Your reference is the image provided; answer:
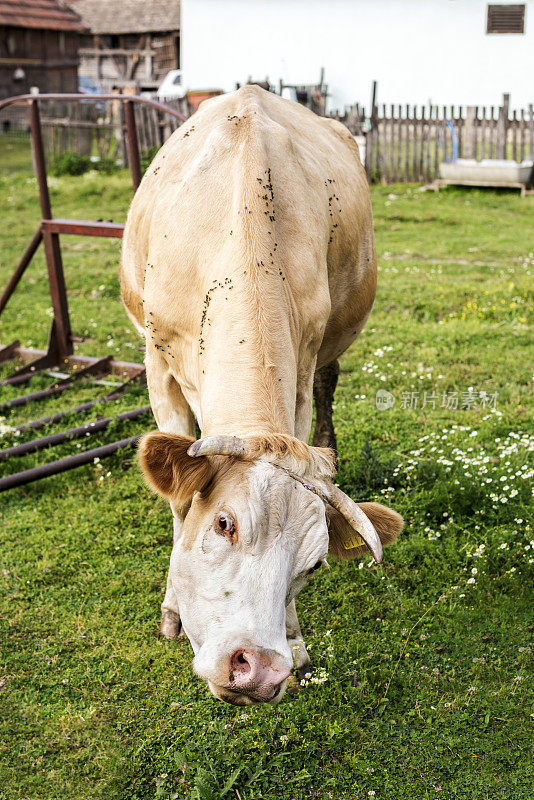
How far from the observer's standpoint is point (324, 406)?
5.75 m

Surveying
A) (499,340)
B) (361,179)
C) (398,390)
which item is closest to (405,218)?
(499,340)

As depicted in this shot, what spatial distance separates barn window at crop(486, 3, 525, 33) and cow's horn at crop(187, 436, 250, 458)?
2367 cm

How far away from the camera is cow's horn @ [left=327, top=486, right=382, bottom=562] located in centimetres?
273

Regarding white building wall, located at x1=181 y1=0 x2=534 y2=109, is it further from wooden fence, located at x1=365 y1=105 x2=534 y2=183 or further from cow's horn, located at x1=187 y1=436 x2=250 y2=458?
cow's horn, located at x1=187 y1=436 x2=250 y2=458

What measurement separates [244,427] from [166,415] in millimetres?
1363

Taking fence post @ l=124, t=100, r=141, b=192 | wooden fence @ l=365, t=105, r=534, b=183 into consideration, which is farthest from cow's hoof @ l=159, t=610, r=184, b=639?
wooden fence @ l=365, t=105, r=534, b=183

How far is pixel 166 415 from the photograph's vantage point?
161 inches

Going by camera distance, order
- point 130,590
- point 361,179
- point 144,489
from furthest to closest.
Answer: point 144,489, point 361,179, point 130,590

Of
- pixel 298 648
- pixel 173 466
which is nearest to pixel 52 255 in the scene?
pixel 298 648

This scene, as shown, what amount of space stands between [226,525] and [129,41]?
4475cm

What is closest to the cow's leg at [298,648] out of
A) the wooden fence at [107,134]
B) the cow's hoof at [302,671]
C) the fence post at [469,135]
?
the cow's hoof at [302,671]

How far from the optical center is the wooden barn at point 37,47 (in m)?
31.2

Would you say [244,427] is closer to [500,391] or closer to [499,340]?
[500,391]

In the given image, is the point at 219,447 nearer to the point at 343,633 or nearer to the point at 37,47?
the point at 343,633
